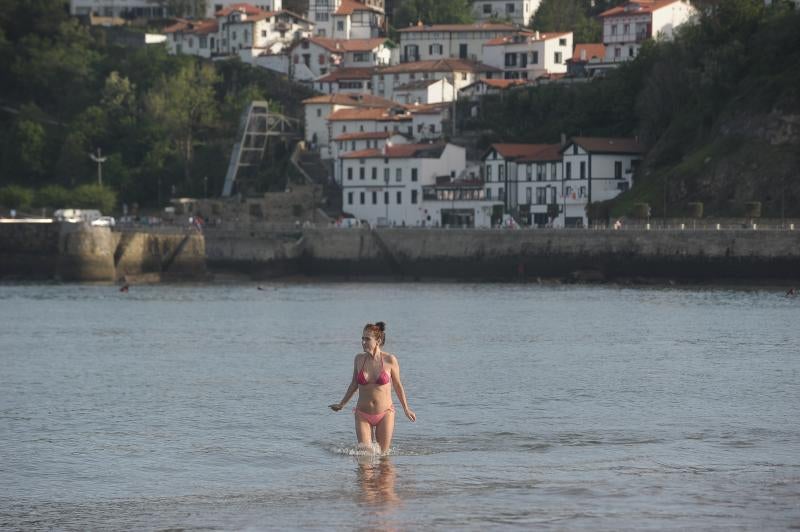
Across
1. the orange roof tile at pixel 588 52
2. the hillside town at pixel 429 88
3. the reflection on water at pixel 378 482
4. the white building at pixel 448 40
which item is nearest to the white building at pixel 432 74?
the hillside town at pixel 429 88

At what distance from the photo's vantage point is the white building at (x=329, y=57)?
14788 cm

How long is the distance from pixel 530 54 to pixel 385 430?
112556 millimetres

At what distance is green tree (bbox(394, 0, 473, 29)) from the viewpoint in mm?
159625

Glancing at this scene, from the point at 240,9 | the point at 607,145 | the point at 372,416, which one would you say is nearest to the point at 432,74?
the point at 240,9

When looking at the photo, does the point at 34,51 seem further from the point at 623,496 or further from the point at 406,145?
the point at 623,496

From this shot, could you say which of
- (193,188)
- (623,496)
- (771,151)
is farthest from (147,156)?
(623,496)

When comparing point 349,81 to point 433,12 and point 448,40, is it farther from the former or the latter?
point 433,12

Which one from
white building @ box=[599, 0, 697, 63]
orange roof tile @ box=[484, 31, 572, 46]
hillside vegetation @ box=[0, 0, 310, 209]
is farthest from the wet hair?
orange roof tile @ box=[484, 31, 572, 46]

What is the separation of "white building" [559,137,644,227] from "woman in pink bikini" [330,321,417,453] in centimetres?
7905

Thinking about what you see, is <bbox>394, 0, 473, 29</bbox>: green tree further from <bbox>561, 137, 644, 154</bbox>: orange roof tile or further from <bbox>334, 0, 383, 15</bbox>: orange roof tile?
<bbox>561, 137, 644, 154</bbox>: orange roof tile

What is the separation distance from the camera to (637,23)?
12794 centimetres

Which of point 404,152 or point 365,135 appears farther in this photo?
point 365,135

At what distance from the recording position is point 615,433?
31.7m

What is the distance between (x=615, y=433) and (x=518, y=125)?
93.6 meters
